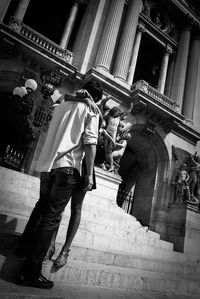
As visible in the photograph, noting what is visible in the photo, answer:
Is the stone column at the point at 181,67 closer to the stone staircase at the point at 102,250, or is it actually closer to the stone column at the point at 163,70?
the stone column at the point at 163,70

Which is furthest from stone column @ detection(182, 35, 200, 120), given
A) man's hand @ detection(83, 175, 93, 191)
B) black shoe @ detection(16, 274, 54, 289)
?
black shoe @ detection(16, 274, 54, 289)

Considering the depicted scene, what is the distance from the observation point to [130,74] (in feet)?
40.3

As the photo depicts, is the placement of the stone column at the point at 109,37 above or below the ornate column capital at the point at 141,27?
below

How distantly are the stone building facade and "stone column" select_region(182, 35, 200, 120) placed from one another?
0.06 m

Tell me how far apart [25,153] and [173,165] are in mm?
7532

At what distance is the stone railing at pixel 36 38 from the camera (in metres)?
9.22

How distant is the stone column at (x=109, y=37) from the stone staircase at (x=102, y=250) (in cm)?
739

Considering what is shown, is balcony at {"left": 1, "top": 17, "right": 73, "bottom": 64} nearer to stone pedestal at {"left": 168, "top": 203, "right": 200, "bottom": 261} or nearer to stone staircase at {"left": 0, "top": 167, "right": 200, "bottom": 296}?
stone staircase at {"left": 0, "top": 167, "right": 200, "bottom": 296}

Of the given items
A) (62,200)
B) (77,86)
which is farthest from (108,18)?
(62,200)

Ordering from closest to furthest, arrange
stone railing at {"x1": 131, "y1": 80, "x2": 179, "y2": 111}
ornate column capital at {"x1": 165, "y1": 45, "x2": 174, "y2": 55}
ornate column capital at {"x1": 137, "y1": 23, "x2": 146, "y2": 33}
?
stone railing at {"x1": 131, "y1": 80, "x2": 179, "y2": 111}
ornate column capital at {"x1": 137, "y1": 23, "x2": 146, "y2": 33}
ornate column capital at {"x1": 165, "y1": 45, "x2": 174, "y2": 55}

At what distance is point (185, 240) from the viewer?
7.75 metres

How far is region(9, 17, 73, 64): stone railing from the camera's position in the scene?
9.22 meters

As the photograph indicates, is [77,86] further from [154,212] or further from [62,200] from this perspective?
[62,200]

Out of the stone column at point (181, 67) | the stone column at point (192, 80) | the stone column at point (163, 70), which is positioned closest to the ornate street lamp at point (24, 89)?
the stone column at point (163, 70)
